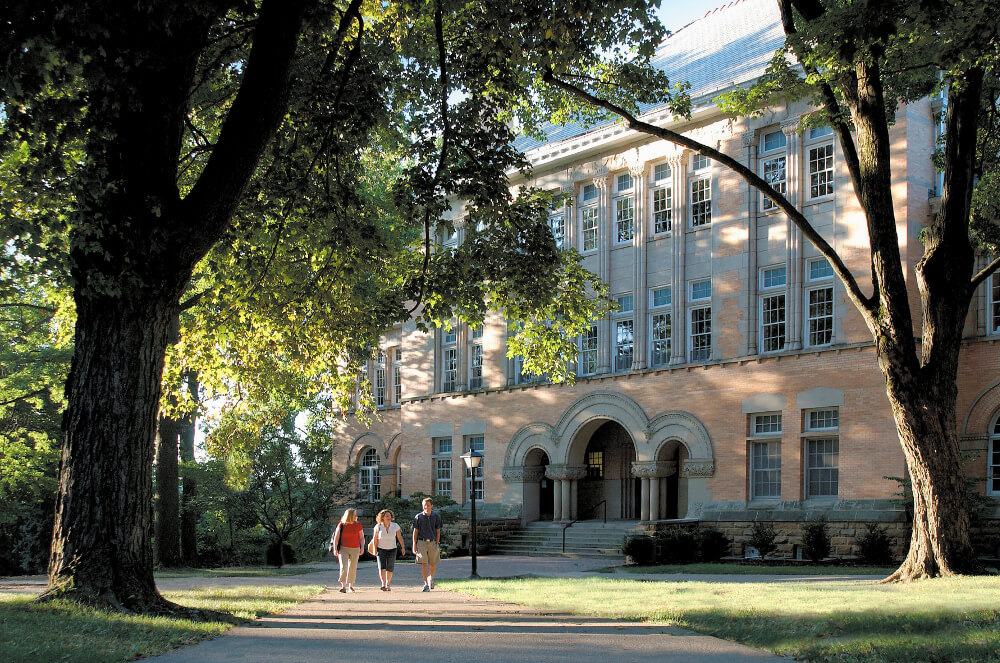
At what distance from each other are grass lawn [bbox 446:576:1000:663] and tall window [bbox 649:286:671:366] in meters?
14.3

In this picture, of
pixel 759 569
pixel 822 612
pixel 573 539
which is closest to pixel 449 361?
pixel 573 539

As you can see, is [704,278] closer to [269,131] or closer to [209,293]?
[209,293]

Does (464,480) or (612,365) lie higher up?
(612,365)

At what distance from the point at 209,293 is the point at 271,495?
17048 millimetres

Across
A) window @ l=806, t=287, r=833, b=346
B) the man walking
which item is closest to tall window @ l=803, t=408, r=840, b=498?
window @ l=806, t=287, r=833, b=346

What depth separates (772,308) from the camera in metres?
28.4

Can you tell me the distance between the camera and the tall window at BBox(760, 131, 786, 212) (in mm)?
28484

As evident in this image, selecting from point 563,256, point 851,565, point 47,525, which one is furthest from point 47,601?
point 47,525

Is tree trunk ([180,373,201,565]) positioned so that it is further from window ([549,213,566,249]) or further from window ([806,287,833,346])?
window ([806,287,833,346])

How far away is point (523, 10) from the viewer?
13.5m

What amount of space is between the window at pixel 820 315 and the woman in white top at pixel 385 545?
13.3 metres

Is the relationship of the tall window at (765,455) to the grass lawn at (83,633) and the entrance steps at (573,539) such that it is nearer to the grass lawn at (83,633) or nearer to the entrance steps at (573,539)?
the entrance steps at (573,539)

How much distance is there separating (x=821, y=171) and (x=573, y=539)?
12.9 metres

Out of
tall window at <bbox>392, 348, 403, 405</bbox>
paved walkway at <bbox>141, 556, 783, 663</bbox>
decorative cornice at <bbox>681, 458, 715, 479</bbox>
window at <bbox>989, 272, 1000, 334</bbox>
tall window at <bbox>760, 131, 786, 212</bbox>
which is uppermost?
tall window at <bbox>760, 131, 786, 212</bbox>
